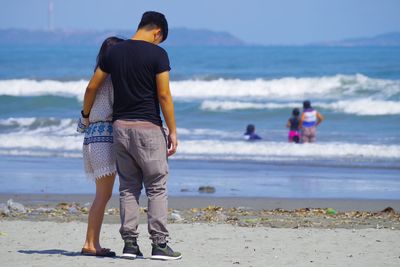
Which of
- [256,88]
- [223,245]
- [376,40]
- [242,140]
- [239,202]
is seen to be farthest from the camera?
[376,40]

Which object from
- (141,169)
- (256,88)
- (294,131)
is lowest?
(141,169)

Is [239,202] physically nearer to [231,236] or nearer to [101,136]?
[231,236]

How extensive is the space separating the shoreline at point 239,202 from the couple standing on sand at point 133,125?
4.24 meters

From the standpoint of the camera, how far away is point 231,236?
727 cm

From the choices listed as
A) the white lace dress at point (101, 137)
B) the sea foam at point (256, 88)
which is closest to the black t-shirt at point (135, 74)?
Result: the white lace dress at point (101, 137)

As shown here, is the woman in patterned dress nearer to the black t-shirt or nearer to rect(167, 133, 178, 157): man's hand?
the black t-shirt


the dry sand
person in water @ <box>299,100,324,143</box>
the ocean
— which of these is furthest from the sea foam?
the dry sand

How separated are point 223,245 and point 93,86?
1.71 metres

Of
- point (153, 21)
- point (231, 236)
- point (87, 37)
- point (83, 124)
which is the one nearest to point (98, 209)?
point (83, 124)

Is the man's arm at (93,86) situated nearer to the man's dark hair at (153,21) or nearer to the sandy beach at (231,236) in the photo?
the man's dark hair at (153,21)

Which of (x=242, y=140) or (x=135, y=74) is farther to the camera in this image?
(x=242, y=140)

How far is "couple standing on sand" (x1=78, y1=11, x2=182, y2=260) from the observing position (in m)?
5.81

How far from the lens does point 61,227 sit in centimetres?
783

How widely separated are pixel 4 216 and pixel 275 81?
2963 centimetres
